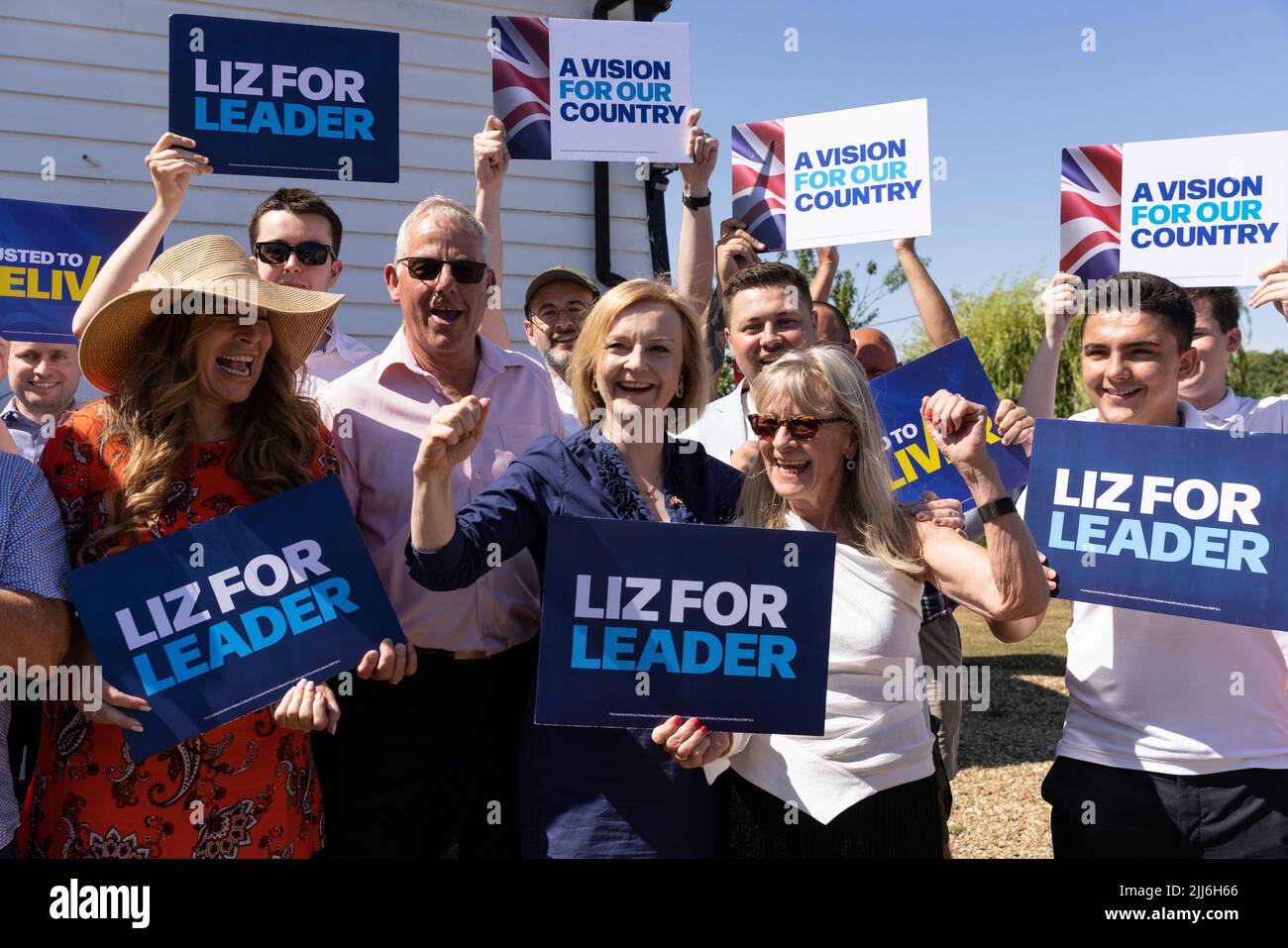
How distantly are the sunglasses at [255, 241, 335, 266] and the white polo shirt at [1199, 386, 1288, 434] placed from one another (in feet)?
10.0

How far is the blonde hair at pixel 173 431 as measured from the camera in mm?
2623

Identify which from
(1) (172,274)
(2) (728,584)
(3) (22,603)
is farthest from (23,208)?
(2) (728,584)

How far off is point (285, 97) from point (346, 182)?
2.96 metres

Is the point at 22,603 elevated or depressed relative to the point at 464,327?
depressed

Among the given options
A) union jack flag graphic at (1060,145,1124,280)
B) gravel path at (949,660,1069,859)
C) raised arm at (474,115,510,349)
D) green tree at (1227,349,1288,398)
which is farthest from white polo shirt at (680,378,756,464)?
green tree at (1227,349,1288,398)

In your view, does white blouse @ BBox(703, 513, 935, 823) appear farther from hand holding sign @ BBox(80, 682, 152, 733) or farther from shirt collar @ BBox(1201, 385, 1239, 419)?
shirt collar @ BBox(1201, 385, 1239, 419)

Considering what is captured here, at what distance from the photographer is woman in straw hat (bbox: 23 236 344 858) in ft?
8.48

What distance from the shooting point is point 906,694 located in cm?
277

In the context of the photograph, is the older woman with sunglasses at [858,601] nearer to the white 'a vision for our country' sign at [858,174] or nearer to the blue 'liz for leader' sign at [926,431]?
the blue 'liz for leader' sign at [926,431]

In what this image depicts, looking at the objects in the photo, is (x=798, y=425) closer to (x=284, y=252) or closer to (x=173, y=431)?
(x=173, y=431)

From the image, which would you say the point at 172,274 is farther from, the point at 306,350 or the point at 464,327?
the point at 464,327

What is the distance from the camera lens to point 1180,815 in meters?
2.99

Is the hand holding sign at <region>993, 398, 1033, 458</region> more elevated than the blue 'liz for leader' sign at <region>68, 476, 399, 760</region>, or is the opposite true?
the hand holding sign at <region>993, 398, 1033, 458</region>
